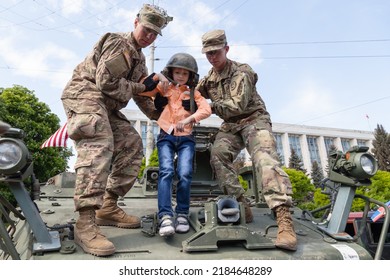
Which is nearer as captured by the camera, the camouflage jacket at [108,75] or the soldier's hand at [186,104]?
the camouflage jacket at [108,75]

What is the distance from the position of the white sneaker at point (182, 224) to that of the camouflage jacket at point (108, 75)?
3.82 feet

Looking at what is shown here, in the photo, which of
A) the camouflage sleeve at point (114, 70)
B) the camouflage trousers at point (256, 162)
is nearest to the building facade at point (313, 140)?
the camouflage trousers at point (256, 162)

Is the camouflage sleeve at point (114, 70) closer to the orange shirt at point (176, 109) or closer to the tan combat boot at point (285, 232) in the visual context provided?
the orange shirt at point (176, 109)

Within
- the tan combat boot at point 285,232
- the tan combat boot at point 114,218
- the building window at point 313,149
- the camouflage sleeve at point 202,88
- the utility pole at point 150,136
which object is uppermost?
the building window at point 313,149

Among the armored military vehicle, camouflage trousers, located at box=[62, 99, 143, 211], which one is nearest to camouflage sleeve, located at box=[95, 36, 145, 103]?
camouflage trousers, located at box=[62, 99, 143, 211]

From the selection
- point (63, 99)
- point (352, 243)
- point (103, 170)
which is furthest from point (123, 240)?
point (352, 243)

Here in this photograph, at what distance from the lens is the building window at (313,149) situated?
155 ft

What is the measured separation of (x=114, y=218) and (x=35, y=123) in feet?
52.8

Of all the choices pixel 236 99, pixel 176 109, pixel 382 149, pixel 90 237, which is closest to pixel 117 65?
pixel 176 109

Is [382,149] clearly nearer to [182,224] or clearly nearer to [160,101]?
[160,101]

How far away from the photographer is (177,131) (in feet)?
12.1

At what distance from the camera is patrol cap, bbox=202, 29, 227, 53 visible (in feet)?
13.2

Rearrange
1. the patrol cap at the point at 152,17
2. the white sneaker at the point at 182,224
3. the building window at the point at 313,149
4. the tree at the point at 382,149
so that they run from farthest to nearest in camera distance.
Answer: the building window at the point at 313,149 → the tree at the point at 382,149 → the patrol cap at the point at 152,17 → the white sneaker at the point at 182,224
